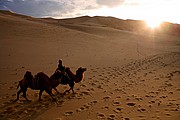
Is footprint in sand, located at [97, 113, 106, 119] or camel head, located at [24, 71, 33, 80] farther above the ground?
camel head, located at [24, 71, 33, 80]

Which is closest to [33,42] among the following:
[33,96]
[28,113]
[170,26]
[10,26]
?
[10,26]

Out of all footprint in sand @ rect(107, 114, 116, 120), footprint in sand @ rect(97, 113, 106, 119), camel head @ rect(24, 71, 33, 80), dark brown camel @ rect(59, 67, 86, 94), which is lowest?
footprint in sand @ rect(97, 113, 106, 119)

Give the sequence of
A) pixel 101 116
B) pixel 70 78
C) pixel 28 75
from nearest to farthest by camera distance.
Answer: pixel 101 116 → pixel 28 75 → pixel 70 78

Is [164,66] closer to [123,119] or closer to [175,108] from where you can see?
[175,108]

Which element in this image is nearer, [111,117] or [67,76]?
[111,117]

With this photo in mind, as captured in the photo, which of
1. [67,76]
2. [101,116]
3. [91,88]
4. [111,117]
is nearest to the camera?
[111,117]

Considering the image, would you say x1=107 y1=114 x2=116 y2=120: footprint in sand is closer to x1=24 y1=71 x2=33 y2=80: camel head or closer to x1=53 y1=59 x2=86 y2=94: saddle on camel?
x1=53 y1=59 x2=86 y2=94: saddle on camel

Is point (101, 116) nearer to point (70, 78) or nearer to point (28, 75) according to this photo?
point (70, 78)

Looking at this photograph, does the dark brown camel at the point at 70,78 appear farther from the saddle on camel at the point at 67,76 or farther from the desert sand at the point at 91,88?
the desert sand at the point at 91,88

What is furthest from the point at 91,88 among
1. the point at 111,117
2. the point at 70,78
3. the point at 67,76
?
the point at 111,117

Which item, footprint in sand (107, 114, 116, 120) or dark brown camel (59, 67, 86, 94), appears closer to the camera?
footprint in sand (107, 114, 116, 120)

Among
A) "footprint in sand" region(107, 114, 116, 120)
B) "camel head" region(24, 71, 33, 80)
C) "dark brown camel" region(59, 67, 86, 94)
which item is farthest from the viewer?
"dark brown camel" region(59, 67, 86, 94)

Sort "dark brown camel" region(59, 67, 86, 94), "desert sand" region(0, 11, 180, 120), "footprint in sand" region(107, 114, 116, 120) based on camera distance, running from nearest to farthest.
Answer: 1. "footprint in sand" region(107, 114, 116, 120)
2. "desert sand" region(0, 11, 180, 120)
3. "dark brown camel" region(59, 67, 86, 94)

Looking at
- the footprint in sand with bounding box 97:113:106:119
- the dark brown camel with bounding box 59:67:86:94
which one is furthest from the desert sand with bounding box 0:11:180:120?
the dark brown camel with bounding box 59:67:86:94
